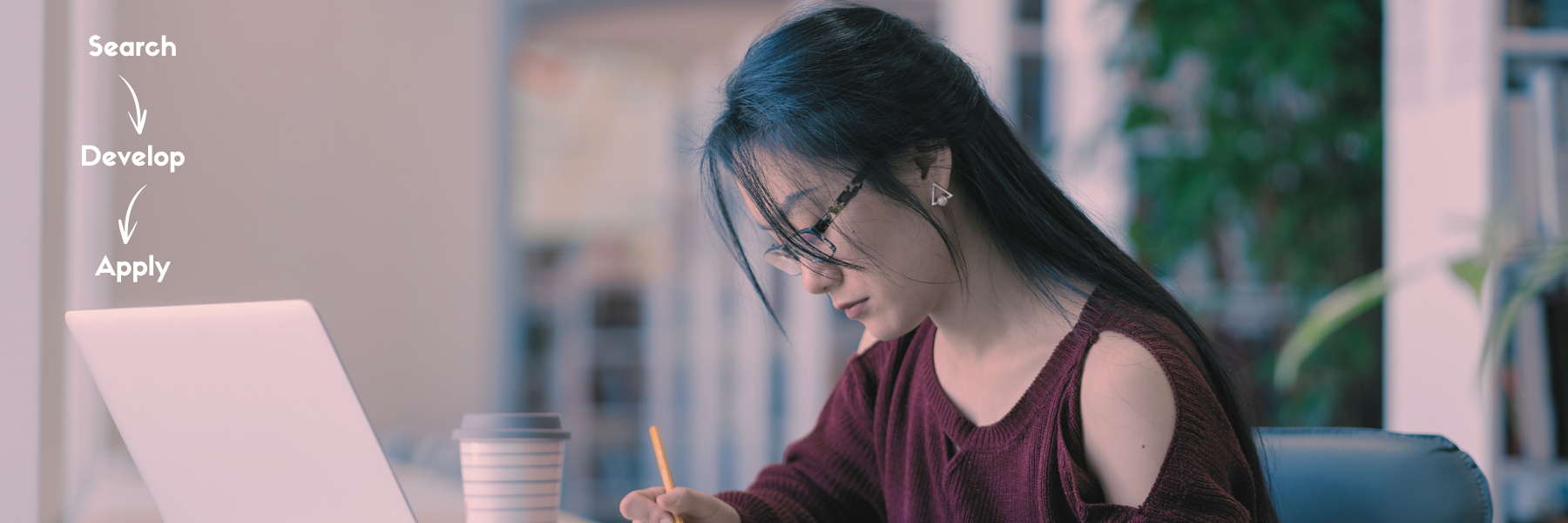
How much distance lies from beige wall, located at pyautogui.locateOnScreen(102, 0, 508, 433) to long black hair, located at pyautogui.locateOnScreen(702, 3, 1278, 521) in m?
1.64

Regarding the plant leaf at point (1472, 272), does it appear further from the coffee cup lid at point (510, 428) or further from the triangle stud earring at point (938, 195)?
the coffee cup lid at point (510, 428)

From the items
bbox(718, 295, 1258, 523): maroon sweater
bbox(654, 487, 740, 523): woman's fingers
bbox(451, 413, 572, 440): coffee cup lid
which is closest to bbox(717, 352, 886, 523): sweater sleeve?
bbox(718, 295, 1258, 523): maroon sweater

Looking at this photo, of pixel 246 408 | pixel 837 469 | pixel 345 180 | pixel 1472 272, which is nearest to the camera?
pixel 246 408

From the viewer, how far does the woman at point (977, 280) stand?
838mm

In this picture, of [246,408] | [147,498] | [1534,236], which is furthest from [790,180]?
[1534,236]

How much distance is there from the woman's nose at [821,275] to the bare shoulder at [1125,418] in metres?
0.21

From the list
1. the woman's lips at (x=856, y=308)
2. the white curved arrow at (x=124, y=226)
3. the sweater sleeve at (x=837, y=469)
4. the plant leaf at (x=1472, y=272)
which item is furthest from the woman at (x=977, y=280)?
the white curved arrow at (x=124, y=226)

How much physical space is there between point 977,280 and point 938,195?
0.32 feet

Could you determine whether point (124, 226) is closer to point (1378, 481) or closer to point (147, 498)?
point (147, 498)

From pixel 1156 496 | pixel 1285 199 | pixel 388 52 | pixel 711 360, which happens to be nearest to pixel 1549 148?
pixel 1285 199

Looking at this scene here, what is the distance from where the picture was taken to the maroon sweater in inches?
32.3

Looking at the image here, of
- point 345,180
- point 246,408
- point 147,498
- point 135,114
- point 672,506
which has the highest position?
point 135,114

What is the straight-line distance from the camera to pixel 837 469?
1.16 m

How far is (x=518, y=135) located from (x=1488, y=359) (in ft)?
16.2
